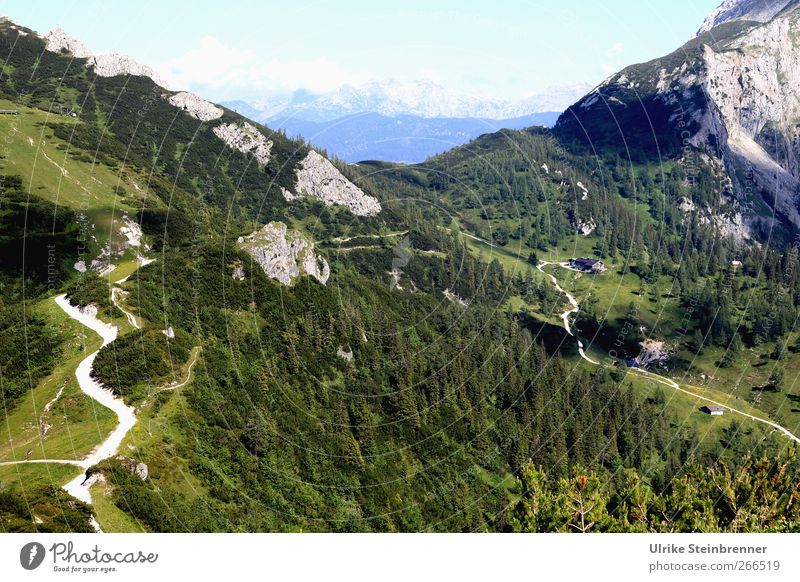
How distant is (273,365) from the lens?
110188mm

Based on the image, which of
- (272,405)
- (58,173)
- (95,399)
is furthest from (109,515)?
(58,173)

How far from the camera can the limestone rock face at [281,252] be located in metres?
131

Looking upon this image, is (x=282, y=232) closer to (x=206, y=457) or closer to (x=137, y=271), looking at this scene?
(x=137, y=271)

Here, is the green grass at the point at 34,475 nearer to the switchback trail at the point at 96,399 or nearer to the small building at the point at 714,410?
the switchback trail at the point at 96,399

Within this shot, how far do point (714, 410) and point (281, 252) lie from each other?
13016cm

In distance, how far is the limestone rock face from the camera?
131 m

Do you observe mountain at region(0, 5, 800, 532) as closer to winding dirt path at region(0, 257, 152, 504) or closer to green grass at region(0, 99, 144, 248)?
winding dirt path at region(0, 257, 152, 504)

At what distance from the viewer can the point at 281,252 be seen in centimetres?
13612

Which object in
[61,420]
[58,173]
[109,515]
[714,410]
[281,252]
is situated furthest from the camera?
[714,410]

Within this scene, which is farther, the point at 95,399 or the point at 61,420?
the point at 95,399

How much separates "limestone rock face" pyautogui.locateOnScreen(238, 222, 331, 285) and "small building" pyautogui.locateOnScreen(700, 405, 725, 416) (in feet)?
384

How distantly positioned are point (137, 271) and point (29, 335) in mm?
26746

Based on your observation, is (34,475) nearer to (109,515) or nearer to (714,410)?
(109,515)

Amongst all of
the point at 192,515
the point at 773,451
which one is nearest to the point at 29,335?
the point at 192,515
